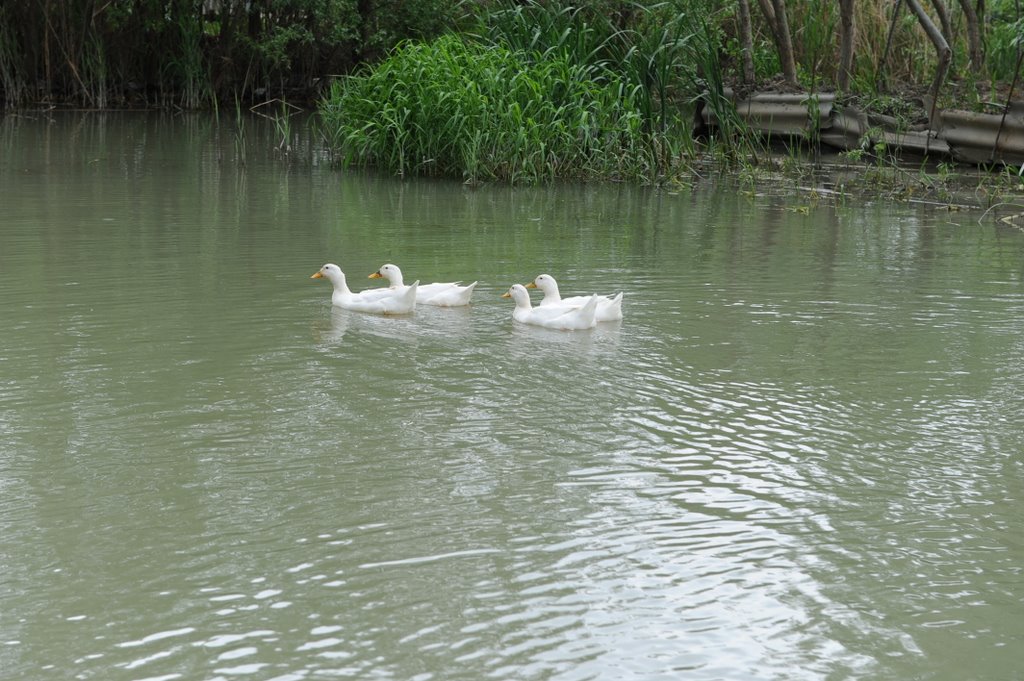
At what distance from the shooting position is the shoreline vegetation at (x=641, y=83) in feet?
47.3

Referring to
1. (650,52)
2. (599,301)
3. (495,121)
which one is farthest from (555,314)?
(650,52)

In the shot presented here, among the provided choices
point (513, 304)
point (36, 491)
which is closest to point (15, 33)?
point (513, 304)

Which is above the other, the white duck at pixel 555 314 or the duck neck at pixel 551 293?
the duck neck at pixel 551 293

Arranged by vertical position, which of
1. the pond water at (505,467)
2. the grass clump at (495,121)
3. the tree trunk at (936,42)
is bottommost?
the pond water at (505,467)

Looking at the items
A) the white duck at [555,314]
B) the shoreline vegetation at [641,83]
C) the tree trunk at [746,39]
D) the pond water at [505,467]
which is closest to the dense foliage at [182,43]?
the shoreline vegetation at [641,83]

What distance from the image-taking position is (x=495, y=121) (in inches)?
556

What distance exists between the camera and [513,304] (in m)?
8.33

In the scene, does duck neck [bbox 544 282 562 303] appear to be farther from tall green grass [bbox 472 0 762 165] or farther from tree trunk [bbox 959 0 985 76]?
tree trunk [bbox 959 0 985 76]

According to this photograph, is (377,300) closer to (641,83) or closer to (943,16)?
(641,83)

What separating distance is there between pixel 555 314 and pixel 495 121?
6.80m

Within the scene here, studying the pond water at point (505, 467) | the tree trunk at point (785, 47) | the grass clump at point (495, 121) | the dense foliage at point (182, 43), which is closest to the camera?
the pond water at point (505, 467)

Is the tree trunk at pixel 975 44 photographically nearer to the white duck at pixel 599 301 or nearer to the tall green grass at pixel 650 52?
the tall green grass at pixel 650 52

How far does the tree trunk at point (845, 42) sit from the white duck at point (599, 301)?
31.9 ft

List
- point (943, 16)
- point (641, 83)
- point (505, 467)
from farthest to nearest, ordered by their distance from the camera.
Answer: point (943, 16)
point (641, 83)
point (505, 467)
